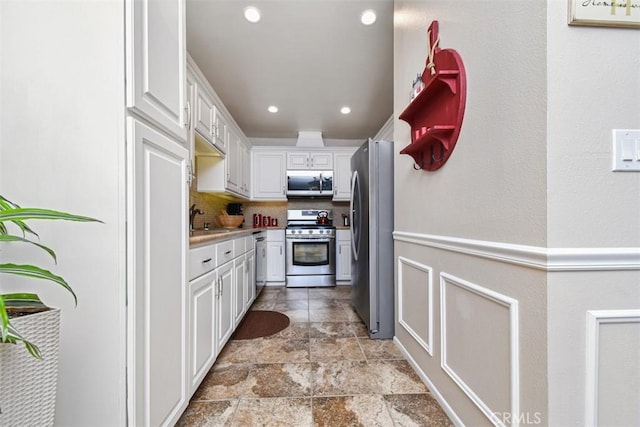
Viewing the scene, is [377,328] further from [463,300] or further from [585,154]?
[585,154]

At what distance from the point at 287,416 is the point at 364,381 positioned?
0.51 meters

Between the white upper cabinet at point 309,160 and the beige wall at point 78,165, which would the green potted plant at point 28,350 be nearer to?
the beige wall at point 78,165

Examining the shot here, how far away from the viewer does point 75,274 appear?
87cm

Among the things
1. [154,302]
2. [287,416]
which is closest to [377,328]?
[287,416]

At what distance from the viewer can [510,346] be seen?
91 centimetres

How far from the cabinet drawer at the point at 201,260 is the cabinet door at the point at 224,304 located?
5.9 inches

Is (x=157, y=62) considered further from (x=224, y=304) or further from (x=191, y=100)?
Answer: (x=224, y=304)

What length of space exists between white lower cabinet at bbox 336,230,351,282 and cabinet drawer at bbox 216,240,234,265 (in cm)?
224

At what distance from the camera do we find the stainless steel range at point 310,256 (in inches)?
158

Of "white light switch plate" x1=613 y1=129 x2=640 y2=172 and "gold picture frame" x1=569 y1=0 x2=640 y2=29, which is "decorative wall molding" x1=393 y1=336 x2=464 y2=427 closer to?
"white light switch plate" x1=613 y1=129 x2=640 y2=172

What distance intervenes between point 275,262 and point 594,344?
368 cm

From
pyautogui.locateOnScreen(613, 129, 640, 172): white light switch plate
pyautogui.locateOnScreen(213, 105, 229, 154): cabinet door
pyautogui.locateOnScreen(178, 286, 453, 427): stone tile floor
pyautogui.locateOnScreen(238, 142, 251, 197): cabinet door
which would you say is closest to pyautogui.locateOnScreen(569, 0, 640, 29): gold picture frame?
pyautogui.locateOnScreen(613, 129, 640, 172): white light switch plate

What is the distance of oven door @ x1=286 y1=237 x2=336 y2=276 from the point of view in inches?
158

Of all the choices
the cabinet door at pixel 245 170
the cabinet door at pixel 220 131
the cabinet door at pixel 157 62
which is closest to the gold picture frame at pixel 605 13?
the cabinet door at pixel 157 62
